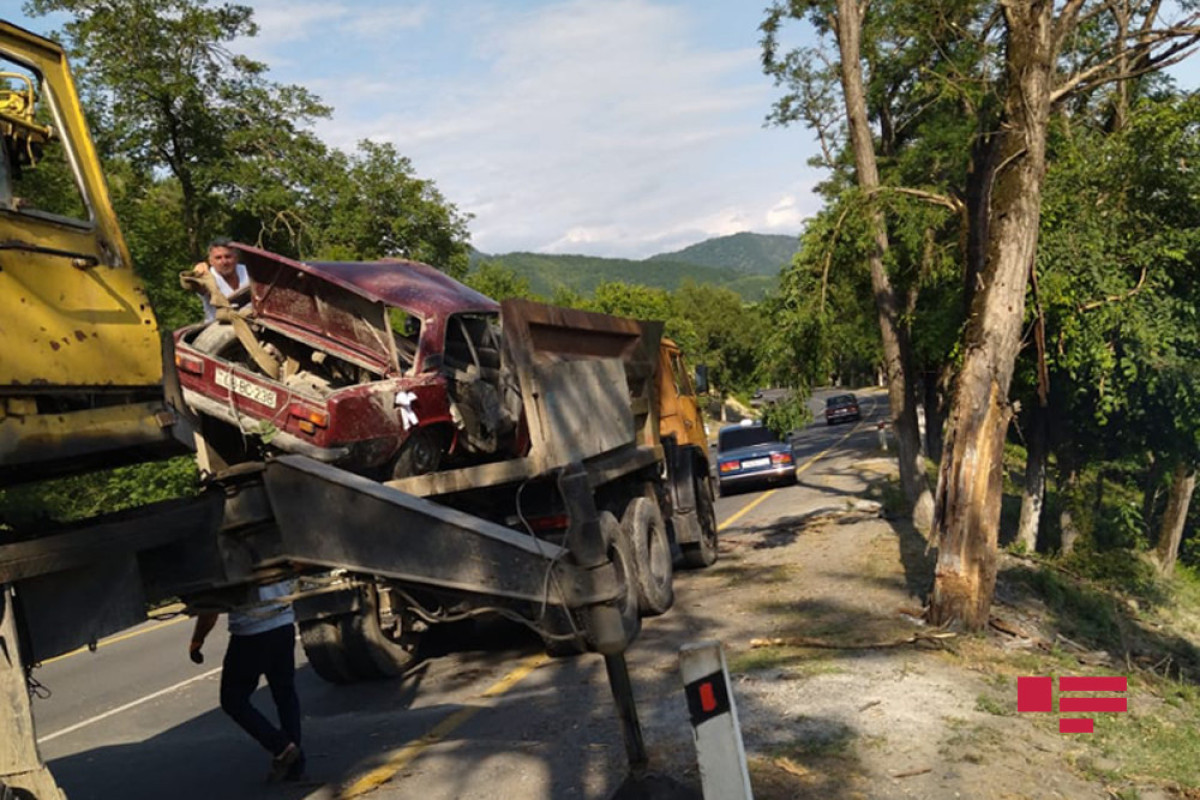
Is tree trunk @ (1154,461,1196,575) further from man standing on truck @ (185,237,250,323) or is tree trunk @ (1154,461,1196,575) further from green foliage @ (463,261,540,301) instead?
green foliage @ (463,261,540,301)

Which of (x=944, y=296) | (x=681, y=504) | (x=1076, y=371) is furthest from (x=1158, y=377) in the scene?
(x=681, y=504)

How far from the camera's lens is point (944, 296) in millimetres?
18391

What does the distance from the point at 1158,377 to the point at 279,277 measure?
1318 cm

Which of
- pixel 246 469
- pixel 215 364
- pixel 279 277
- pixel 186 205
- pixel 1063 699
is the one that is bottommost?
pixel 1063 699

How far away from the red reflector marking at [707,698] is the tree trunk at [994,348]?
225 inches

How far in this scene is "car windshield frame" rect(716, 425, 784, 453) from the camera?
24.6 metres

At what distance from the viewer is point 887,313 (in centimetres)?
1536

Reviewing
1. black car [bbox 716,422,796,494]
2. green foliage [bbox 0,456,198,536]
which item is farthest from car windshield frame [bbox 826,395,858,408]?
green foliage [bbox 0,456,198,536]

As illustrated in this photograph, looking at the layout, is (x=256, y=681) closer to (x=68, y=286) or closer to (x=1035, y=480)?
(x=68, y=286)

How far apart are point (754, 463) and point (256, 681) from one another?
19083 mm

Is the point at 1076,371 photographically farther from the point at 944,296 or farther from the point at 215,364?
the point at 215,364

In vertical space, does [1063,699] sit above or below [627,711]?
below

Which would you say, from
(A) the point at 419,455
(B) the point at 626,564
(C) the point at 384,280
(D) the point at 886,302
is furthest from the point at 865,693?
(D) the point at 886,302

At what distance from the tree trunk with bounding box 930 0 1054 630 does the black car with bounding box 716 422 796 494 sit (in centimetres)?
1445
